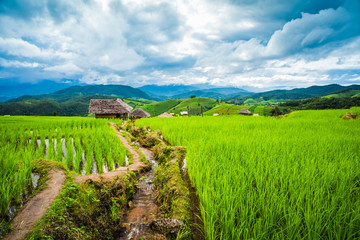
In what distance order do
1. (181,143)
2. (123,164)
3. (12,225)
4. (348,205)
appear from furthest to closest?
1. (181,143)
2. (123,164)
3. (348,205)
4. (12,225)

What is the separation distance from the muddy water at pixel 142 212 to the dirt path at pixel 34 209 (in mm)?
1144

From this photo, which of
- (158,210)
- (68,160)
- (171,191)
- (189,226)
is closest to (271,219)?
(189,226)

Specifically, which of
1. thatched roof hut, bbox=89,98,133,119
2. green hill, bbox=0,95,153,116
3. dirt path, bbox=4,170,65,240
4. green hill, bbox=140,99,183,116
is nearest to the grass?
dirt path, bbox=4,170,65,240

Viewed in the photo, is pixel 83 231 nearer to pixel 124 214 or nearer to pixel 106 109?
pixel 124 214

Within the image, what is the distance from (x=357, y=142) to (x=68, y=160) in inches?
334

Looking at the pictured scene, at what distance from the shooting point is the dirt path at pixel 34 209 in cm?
151

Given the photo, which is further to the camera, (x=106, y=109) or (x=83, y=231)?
(x=106, y=109)

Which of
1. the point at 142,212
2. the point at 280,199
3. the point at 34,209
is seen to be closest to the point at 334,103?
the point at 280,199

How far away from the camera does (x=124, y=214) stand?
2674 mm

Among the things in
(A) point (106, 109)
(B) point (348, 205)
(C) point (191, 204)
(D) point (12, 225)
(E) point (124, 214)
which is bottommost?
(E) point (124, 214)

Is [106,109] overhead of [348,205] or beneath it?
→ overhead

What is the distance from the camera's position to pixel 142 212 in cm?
273

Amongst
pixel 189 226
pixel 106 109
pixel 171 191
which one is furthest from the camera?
pixel 106 109

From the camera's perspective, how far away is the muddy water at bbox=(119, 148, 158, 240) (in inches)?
88.0
